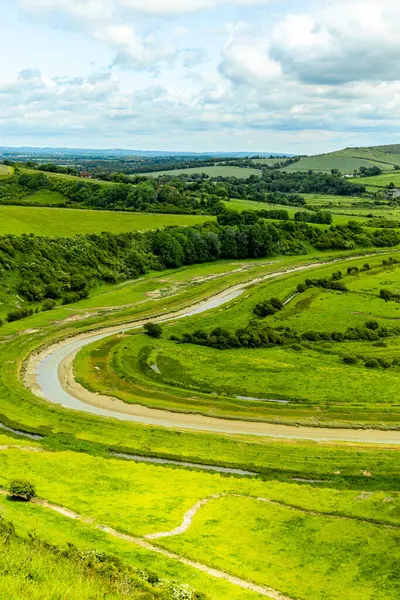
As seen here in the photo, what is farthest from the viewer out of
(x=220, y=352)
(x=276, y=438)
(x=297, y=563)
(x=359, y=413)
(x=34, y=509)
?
(x=220, y=352)

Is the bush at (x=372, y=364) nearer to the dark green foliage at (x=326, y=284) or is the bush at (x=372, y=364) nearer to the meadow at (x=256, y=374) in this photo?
the meadow at (x=256, y=374)

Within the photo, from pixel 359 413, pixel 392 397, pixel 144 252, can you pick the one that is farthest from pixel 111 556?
pixel 144 252

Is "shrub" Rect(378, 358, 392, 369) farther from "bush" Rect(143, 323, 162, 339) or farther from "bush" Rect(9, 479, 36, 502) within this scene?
"bush" Rect(9, 479, 36, 502)

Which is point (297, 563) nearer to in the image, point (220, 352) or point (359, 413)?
point (359, 413)

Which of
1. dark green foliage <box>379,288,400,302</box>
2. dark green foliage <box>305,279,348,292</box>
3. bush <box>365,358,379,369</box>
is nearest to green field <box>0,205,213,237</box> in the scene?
dark green foliage <box>305,279,348,292</box>

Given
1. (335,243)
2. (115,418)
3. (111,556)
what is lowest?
(115,418)

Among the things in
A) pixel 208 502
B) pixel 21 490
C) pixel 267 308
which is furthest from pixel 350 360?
pixel 21 490

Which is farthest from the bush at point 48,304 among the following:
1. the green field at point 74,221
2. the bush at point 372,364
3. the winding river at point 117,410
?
the bush at point 372,364

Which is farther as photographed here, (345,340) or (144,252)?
(144,252)
